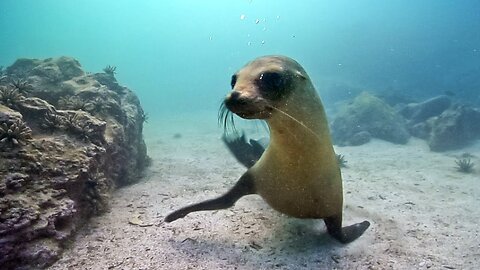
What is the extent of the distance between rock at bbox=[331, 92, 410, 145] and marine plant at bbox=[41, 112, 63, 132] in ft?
41.2

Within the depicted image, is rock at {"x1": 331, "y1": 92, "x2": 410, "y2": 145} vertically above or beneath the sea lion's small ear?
beneath

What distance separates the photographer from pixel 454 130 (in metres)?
13.2

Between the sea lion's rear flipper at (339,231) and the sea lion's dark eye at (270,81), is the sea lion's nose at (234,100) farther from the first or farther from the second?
the sea lion's rear flipper at (339,231)

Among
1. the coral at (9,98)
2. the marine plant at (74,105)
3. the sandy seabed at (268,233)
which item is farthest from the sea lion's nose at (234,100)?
the marine plant at (74,105)

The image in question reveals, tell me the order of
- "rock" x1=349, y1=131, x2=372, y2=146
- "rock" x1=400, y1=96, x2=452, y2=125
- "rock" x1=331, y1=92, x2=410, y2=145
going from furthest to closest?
"rock" x1=400, y1=96, x2=452, y2=125, "rock" x1=331, y1=92, x2=410, y2=145, "rock" x1=349, y1=131, x2=372, y2=146

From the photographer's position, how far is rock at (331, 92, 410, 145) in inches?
584

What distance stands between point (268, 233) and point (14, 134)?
337 centimetres

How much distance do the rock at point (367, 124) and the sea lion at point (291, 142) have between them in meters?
11.5

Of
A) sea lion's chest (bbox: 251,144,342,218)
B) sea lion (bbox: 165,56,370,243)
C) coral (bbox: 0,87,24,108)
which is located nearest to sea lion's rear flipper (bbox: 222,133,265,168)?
sea lion (bbox: 165,56,370,243)

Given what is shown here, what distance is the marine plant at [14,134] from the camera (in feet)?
12.3

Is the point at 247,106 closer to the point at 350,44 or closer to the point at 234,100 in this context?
the point at 234,100

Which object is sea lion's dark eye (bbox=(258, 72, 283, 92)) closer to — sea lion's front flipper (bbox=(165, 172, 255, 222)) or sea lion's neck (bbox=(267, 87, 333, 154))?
sea lion's neck (bbox=(267, 87, 333, 154))

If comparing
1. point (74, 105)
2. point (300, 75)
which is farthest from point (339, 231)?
point (74, 105)

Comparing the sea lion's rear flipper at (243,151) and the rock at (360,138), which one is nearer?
the sea lion's rear flipper at (243,151)
